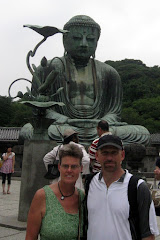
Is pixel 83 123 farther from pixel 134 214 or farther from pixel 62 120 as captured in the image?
pixel 134 214

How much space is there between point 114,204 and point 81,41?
30.1 feet

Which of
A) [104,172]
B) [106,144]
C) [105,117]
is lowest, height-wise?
[104,172]

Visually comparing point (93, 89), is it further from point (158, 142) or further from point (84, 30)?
point (158, 142)

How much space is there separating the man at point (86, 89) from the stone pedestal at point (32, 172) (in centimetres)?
474

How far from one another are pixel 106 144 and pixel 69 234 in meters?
0.53

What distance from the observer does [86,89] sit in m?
10.6

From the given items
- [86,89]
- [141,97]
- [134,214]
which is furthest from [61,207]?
[141,97]

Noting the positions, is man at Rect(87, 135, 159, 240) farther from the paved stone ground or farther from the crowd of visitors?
the paved stone ground

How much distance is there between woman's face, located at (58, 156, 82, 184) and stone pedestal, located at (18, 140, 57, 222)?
9.01 ft

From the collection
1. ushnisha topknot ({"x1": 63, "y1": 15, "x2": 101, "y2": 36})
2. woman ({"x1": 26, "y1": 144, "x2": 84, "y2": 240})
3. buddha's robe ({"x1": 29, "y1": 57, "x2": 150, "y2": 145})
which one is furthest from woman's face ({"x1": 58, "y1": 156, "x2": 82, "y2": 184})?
ushnisha topknot ({"x1": 63, "y1": 15, "x2": 101, "y2": 36})

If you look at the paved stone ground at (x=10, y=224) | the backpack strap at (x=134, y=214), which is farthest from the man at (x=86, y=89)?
the backpack strap at (x=134, y=214)

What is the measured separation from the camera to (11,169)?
8.45 meters

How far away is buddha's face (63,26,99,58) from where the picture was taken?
416 inches

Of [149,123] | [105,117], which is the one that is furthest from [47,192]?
[149,123]
